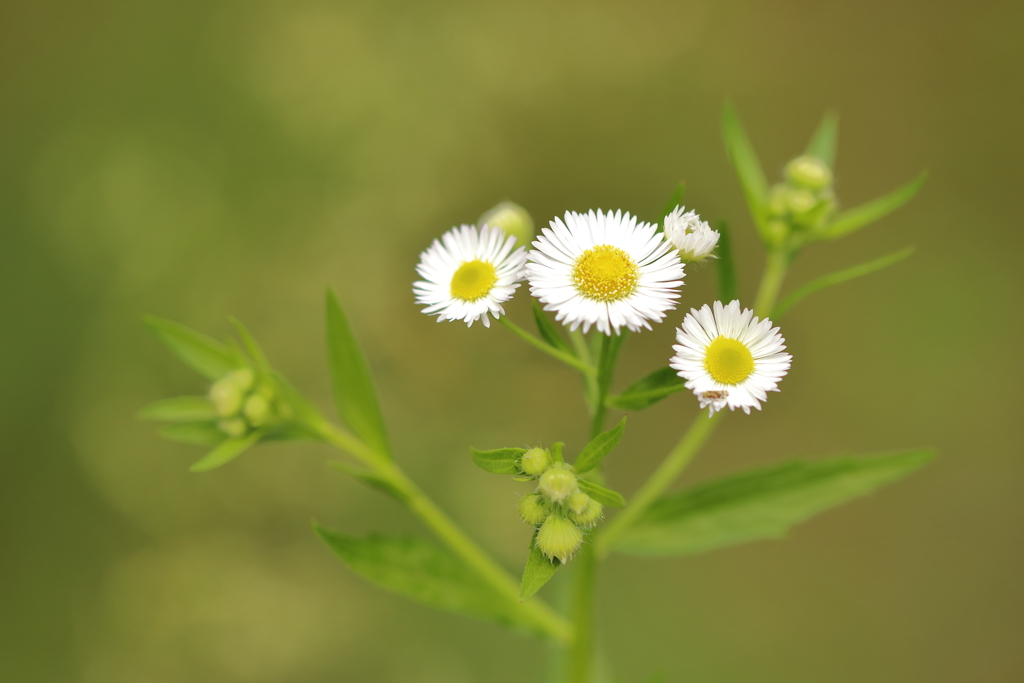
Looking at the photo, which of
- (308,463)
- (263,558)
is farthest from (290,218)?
(263,558)

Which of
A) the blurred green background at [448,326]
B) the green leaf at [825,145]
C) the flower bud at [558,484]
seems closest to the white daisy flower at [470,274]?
the flower bud at [558,484]

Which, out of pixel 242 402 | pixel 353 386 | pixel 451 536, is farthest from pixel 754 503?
pixel 242 402

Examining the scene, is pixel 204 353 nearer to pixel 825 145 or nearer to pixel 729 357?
pixel 729 357

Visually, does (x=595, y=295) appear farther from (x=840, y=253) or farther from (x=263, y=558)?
(x=840, y=253)

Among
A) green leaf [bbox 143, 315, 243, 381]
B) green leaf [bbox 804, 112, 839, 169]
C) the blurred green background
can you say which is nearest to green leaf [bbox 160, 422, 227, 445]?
green leaf [bbox 143, 315, 243, 381]

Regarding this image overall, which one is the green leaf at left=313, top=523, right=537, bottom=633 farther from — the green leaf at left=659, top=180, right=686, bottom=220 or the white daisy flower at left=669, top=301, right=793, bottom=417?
the green leaf at left=659, top=180, right=686, bottom=220

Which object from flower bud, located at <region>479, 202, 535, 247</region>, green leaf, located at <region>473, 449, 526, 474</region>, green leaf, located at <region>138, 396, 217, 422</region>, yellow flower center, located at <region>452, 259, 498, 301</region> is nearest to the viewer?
green leaf, located at <region>473, 449, 526, 474</region>

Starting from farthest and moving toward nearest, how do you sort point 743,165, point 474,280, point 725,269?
point 743,165, point 725,269, point 474,280
